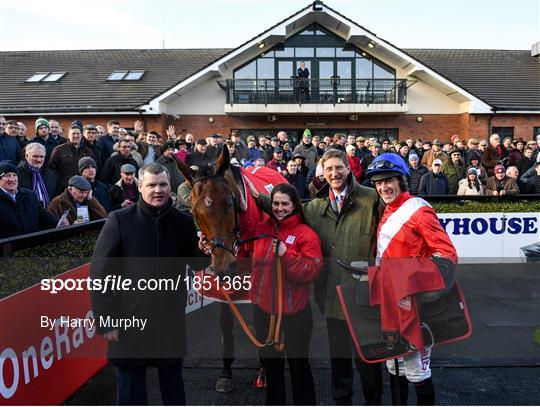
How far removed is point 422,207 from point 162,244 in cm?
173

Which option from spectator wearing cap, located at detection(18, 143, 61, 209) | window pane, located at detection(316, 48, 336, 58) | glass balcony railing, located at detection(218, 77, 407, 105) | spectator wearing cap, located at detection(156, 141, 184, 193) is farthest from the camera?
window pane, located at detection(316, 48, 336, 58)

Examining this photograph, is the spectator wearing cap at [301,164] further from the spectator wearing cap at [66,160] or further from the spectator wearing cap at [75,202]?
the spectator wearing cap at [75,202]

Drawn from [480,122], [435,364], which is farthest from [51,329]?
[480,122]

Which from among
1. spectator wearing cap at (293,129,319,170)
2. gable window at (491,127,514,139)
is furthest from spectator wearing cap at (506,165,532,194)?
gable window at (491,127,514,139)

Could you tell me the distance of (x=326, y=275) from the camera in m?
3.52

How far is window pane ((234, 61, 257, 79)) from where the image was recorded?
2038 centimetres

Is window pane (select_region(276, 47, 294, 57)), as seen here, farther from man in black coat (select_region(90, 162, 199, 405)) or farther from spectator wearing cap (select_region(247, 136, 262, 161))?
man in black coat (select_region(90, 162, 199, 405))

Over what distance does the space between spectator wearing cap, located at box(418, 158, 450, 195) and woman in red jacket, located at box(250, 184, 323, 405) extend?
657 cm

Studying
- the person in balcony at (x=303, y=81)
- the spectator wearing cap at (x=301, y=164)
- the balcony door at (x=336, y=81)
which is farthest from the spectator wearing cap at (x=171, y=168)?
the balcony door at (x=336, y=81)

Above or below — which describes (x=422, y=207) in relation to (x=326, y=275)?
above

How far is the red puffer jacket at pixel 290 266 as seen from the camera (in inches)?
128

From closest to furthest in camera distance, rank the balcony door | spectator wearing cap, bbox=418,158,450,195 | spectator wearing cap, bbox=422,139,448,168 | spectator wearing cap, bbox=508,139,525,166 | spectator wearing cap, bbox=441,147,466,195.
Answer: spectator wearing cap, bbox=418,158,450,195 → spectator wearing cap, bbox=441,147,466,195 → spectator wearing cap, bbox=422,139,448,168 → spectator wearing cap, bbox=508,139,525,166 → the balcony door

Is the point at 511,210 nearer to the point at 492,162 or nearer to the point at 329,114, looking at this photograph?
the point at 492,162

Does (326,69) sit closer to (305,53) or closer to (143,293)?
(305,53)
